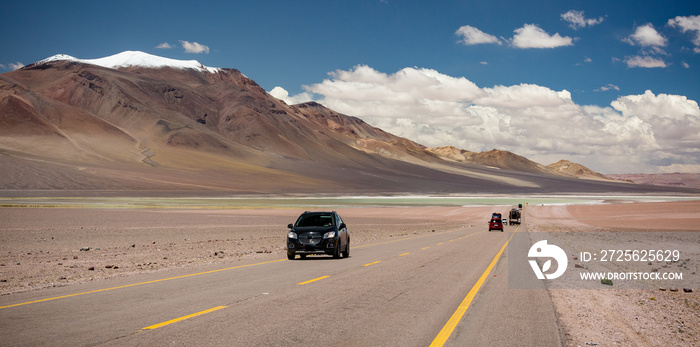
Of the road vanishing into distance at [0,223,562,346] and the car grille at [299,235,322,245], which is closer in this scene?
the road vanishing into distance at [0,223,562,346]

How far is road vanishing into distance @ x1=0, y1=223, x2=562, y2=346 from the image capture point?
27.6ft

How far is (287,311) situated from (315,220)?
477 inches

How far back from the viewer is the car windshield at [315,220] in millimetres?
22094

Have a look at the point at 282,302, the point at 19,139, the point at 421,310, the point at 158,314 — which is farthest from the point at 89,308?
the point at 19,139

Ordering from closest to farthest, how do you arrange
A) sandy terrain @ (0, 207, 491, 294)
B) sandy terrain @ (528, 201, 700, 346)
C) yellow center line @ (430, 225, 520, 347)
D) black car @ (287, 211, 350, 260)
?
yellow center line @ (430, 225, 520, 347), sandy terrain @ (528, 201, 700, 346), sandy terrain @ (0, 207, 491, 294), black car @ (287, 211, 350, 260)

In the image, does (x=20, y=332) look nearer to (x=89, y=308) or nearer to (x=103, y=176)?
(x=89, y=308)

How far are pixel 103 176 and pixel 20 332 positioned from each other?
149 metres

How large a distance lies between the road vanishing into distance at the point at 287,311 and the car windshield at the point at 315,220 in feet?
17.3

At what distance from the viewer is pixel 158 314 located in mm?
10102

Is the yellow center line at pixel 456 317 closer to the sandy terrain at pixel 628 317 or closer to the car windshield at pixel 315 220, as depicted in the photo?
the sandy terrain at pixel 628 317

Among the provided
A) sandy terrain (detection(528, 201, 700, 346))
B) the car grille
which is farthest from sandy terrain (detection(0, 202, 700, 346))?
the car grille

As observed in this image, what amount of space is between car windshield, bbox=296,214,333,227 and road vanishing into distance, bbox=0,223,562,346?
528 centimetres

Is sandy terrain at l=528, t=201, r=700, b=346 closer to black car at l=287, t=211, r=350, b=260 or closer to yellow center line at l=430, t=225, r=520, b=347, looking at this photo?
yellow center line at l=430, t=225, r=520, b=347

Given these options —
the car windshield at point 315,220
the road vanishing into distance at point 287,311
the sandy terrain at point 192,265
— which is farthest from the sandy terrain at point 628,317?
the car windshield at point 315,220
